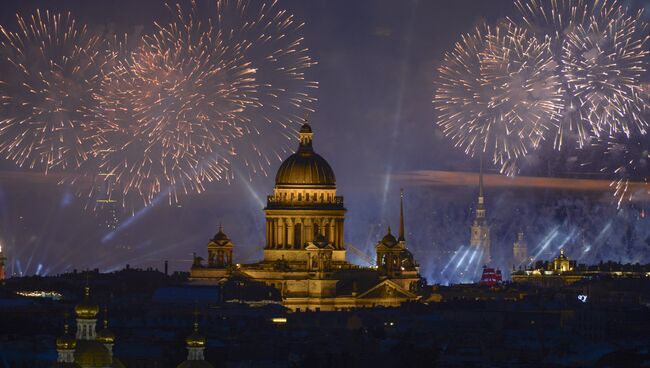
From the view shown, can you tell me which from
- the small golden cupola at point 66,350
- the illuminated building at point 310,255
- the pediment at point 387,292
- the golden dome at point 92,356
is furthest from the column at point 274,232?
the small golden cupola at point 66,350

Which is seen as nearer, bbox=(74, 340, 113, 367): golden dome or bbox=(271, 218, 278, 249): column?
bbox=(74, 340, 113, 367): golden dome

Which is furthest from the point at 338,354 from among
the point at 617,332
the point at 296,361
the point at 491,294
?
the point at 491,294

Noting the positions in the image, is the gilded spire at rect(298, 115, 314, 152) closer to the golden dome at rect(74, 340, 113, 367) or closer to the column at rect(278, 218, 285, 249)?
the column at rect(278, 218, 285, 249)

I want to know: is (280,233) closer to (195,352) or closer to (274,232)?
(274,232)

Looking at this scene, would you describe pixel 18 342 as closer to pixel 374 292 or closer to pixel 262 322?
pixel 262 322

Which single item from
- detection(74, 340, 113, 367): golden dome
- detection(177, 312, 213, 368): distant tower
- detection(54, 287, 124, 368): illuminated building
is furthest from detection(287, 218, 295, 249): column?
detection(74, 340, 113, 367): golden dome

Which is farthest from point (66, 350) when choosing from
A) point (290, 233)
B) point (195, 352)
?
point (290, 233)
